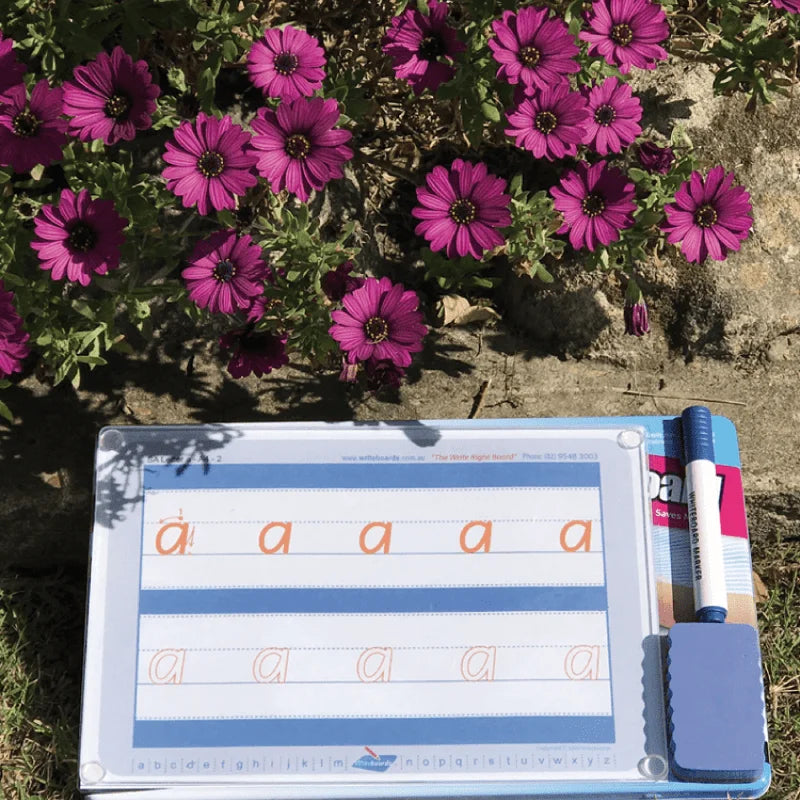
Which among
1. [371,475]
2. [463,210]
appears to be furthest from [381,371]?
[463,210]

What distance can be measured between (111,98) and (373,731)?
1.10 metres

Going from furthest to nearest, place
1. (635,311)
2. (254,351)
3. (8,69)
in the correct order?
1. (635,311)
2. (254,351)
3. (8,69)

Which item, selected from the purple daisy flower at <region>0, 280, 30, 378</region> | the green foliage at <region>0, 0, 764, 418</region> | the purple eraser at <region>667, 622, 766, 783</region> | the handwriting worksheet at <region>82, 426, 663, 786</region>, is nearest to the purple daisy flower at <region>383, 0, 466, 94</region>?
the green foliage at <region>0, 0, 764, 418</region>

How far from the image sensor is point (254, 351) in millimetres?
1840

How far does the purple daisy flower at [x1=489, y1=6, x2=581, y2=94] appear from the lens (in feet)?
5.45

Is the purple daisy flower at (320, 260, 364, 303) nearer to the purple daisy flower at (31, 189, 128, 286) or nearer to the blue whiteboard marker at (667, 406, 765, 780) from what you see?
the purple daisy flower at (31, 189, 128, 286)

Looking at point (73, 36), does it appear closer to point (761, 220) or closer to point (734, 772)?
point (761, 220)

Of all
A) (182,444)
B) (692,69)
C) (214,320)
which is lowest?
(182,444)

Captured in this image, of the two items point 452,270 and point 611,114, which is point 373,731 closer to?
point 452,270

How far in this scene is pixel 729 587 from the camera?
1779 mm

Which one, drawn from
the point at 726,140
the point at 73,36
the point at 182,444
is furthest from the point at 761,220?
the point at 73,36

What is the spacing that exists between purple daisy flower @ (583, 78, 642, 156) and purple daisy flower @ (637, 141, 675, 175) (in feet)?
0.43

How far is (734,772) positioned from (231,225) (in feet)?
3.97

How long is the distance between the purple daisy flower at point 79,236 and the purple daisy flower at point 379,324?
37cm
